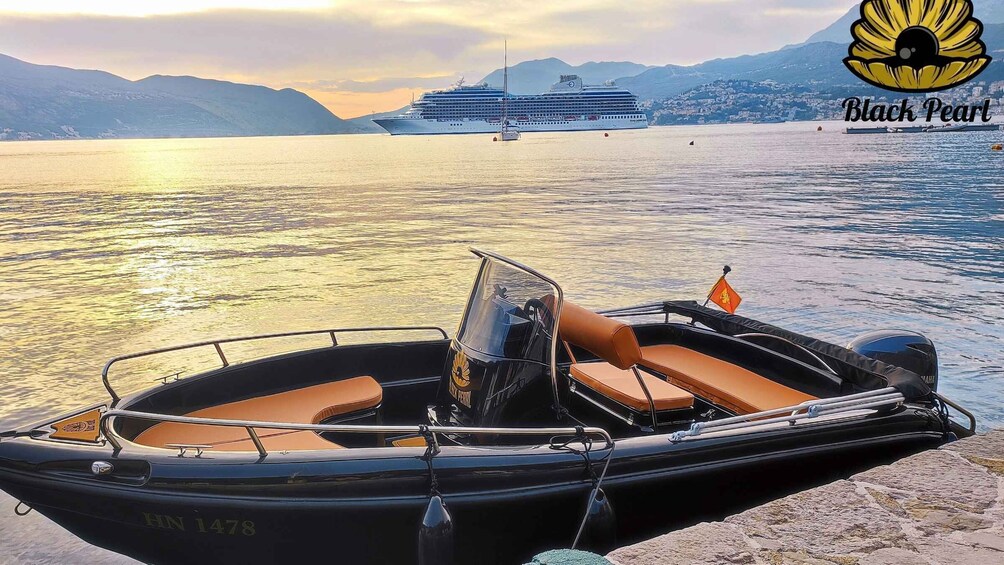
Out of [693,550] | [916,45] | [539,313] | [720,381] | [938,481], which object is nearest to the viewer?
[693,550]

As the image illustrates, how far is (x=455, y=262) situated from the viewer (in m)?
16.8

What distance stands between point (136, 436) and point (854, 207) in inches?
1017

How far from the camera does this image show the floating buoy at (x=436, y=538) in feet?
12.6

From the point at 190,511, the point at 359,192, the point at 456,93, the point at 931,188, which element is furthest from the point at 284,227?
the point at 456,93

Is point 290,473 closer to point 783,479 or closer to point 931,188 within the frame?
point 783,479

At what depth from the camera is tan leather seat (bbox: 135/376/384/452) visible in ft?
15.5

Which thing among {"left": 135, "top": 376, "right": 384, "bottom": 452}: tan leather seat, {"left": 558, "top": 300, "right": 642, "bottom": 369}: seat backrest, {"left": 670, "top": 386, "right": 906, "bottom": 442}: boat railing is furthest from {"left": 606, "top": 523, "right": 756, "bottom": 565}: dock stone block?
{"left": 135, "top": 376, "right": 384, "bottom": 452}: tan leather seat

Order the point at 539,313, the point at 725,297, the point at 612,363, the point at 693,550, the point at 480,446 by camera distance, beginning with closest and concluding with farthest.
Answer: the point at 693,550
the point at 480,446
the point at 539,313
the point at 612,363
the point at 725,297

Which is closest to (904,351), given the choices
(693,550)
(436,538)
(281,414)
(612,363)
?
(612,363)

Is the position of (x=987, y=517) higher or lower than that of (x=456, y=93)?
lower

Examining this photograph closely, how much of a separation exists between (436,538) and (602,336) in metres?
1.66

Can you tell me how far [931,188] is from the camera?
3145 cm

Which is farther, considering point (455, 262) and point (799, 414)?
point (455, 262)

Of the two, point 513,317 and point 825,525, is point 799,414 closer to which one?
point 825,525
